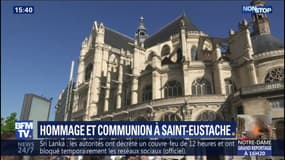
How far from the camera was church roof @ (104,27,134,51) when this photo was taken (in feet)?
178

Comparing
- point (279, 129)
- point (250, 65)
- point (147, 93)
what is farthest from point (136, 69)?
point (279, 129)

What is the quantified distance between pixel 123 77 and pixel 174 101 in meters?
13.8

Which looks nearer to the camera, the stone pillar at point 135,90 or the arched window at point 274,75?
the arched window at point 274,75

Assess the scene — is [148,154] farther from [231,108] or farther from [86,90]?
[86,90]

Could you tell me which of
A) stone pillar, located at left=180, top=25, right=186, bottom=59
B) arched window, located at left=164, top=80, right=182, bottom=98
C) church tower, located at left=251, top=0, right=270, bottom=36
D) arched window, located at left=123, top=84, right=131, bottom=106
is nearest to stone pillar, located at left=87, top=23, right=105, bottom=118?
arched window, located at left=123, top=84, right=131, bottom=106

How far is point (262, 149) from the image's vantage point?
12117 millimetres

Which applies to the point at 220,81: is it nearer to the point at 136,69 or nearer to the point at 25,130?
the point at 136,69

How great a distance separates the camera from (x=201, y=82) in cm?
2931

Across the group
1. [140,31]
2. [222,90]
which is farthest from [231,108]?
[140,31]

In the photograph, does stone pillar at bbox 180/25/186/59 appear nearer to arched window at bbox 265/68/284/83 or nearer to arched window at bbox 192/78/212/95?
arched window at bbox 192/78/212/95

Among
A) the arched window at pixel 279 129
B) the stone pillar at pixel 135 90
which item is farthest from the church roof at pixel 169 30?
the arched window at pixel 279 129

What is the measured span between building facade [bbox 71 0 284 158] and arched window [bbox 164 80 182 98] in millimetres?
52

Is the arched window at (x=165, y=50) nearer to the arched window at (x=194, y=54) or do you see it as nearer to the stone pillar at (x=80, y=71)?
the arched window at (x=194, y=54)

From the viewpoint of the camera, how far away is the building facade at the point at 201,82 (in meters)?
22.5
